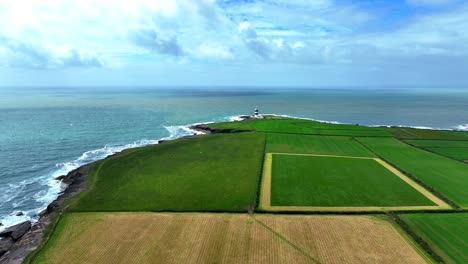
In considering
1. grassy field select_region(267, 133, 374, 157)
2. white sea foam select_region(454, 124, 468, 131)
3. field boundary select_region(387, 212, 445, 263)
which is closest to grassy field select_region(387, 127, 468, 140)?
white sea foam select_region(454, 124, 468, 131)

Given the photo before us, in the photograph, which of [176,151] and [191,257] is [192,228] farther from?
[176,151]

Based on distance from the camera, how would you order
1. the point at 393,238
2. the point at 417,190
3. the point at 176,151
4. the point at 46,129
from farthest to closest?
the point at 46,129 < the point at 176,151 < the point at 417,190 < the point at 393,238

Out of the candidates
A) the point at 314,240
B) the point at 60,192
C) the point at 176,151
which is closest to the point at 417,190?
the point at 314,240

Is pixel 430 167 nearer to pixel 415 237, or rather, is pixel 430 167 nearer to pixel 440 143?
pixel 440 143

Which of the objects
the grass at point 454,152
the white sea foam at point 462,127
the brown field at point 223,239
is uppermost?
the white sea foam at point 462,127

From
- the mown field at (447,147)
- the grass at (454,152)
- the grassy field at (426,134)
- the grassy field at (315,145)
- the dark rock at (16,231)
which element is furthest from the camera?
the grassy field at (426,134)

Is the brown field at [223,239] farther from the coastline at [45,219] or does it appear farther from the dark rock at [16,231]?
the dark rock at [16,231]

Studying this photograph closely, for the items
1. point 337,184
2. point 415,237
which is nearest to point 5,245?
point 337,184

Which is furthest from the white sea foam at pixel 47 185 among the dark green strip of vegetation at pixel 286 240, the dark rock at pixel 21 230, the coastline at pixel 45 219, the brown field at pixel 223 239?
the dark green strip of vegetation at pixel 286 240
